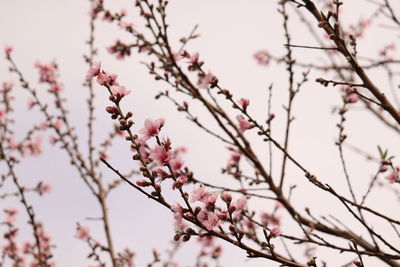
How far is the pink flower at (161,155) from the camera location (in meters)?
1.86

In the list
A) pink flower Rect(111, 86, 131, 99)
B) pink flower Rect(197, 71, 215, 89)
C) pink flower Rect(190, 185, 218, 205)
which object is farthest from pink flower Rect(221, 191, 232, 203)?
pink flower Rect(197, 71, 215, 89)

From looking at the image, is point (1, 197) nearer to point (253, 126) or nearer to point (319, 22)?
point (253, 126)

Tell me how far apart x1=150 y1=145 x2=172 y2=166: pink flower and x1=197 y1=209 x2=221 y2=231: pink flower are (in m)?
0.32

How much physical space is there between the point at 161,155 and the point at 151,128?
20 centimetres

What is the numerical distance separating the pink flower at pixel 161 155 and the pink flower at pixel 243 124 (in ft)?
4.06

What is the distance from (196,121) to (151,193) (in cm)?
161

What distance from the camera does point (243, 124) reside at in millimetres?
3170

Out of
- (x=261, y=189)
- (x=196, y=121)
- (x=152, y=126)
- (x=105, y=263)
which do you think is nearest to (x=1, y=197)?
(x=105, y=263)

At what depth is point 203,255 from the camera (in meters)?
8.02

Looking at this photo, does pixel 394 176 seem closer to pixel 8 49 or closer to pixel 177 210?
pixel 177 210

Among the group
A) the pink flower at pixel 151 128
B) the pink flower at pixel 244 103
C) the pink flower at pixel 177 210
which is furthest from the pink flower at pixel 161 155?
the pink flower at pixel 244 103

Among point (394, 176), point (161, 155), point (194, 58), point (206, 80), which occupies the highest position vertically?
→ point (194, 58)

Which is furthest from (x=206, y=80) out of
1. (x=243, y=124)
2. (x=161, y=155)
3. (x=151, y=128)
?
(x=161, y=155)

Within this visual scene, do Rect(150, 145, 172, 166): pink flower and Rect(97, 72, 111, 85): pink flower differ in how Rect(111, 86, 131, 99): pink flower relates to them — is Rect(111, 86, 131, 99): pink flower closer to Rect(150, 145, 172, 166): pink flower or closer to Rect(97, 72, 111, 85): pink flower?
Rect(97, 72, 111, 85): pink flower
